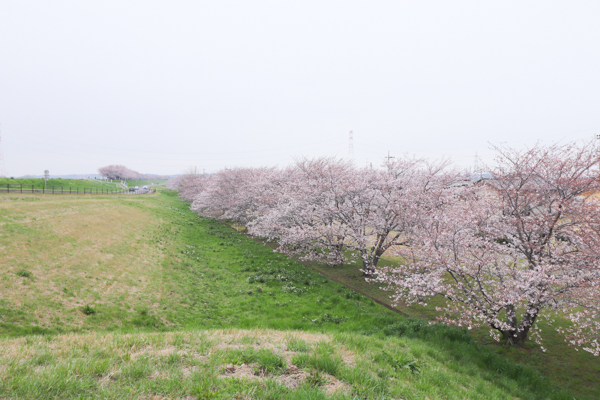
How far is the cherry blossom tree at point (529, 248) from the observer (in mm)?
8234

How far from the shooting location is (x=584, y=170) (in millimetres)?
9438

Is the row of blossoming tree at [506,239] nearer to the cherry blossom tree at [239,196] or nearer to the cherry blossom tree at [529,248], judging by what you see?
the cherry blossom tree at [529,248]

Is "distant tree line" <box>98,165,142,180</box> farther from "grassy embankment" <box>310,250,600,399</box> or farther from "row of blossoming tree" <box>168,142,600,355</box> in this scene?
"grassy embankment" <box>310,250,600,399</box>

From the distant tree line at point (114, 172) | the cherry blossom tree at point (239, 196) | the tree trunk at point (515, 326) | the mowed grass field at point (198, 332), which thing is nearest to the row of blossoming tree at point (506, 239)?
the tree trunk at point (515, 326)

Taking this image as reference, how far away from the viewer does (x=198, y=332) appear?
708 cm

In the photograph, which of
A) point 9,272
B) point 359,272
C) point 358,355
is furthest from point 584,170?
point 9,272

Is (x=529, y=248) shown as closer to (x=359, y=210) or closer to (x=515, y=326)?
(x=515, y=326)

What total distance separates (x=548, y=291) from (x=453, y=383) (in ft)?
16.0

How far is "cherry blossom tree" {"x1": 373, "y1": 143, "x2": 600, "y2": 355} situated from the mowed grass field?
1.68 metres

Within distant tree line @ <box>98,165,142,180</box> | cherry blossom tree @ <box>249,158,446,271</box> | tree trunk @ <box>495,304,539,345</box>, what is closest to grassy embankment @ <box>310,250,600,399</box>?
tree trunk @ <box>495,304,539,345</box>

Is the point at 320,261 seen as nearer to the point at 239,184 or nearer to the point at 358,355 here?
the point at 358,355

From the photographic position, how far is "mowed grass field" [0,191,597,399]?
4.40 metres

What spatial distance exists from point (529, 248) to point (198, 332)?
11669 mm

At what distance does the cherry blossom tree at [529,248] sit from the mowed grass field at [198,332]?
5.50ft
